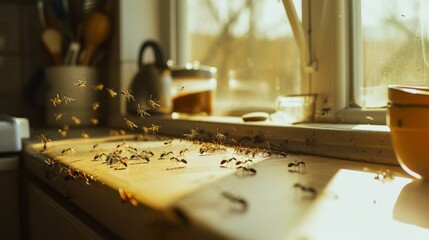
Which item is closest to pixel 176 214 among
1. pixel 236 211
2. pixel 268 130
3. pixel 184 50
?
pixel 236 211

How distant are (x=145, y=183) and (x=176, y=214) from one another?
0.56 ft

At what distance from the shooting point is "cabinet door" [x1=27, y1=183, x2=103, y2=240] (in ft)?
2.44

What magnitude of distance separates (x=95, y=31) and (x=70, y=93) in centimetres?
26

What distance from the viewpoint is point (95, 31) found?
71.7 inches

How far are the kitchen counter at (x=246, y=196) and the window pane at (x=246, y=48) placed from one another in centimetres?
53

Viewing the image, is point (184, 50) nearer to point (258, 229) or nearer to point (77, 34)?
point (77, 34)

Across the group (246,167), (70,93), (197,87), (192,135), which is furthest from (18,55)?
(246,167)

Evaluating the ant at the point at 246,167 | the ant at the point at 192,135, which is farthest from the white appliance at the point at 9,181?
the ant at the point at 246,167

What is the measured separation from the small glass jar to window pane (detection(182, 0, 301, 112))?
0.09 metres

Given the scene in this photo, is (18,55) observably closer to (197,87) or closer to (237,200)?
(197,87)

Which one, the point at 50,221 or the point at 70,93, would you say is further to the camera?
the point at 70,93

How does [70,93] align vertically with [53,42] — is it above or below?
below

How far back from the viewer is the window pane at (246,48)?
1368 mm

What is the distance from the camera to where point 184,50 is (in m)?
1.94
